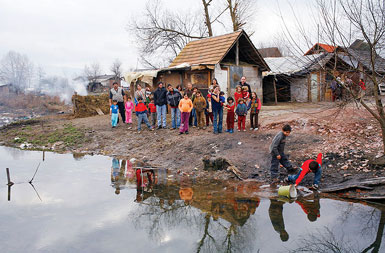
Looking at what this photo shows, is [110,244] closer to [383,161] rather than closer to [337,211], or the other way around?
[337,211]

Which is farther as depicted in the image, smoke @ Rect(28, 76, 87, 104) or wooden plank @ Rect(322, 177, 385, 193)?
smoke @ Rect(28, 76, 87, 104)

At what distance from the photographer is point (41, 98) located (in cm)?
3256

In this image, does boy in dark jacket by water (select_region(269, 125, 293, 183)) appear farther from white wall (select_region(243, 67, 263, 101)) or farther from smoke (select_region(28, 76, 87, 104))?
smoke (select_region(28, 76, 87, 104))

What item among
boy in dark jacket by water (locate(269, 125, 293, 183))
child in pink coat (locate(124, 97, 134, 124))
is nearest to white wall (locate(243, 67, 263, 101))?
child in pink coat (locate(124, 97, 134, 124))

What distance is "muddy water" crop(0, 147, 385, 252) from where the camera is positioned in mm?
4938

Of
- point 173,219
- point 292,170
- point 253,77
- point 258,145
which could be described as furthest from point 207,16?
point 173,219

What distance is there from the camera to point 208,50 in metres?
16.0

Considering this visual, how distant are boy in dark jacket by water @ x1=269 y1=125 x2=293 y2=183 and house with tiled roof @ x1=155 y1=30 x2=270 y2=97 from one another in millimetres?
8000

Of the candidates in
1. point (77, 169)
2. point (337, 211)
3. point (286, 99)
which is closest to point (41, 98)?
point (286, 99)

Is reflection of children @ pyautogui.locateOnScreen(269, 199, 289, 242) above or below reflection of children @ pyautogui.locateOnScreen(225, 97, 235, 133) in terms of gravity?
below

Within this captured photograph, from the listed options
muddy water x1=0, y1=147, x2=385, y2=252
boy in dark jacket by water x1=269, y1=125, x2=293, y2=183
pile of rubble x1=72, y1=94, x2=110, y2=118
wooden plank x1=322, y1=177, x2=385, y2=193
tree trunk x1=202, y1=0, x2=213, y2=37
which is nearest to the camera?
muddy water x1=0, y1=147, x2=385, y2=252

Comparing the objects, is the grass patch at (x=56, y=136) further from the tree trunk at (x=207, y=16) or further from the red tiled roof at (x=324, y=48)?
the tree trunk at (x=207, y=16)

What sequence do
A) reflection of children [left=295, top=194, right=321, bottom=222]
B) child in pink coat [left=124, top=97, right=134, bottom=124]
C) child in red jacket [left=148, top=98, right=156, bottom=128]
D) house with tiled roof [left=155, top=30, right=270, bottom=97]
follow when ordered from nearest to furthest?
reflection of children [left=295, top=194, right=321, bottom=222]
child in red jacket [left=148, top=98, right=156, bottom=128]
child in pink coat [left=124, top=97, right=134, bottom=124]
house with tiled roof [left=155, top=30, right=270, bottom=97]

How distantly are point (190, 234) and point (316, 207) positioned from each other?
8.14 ft
